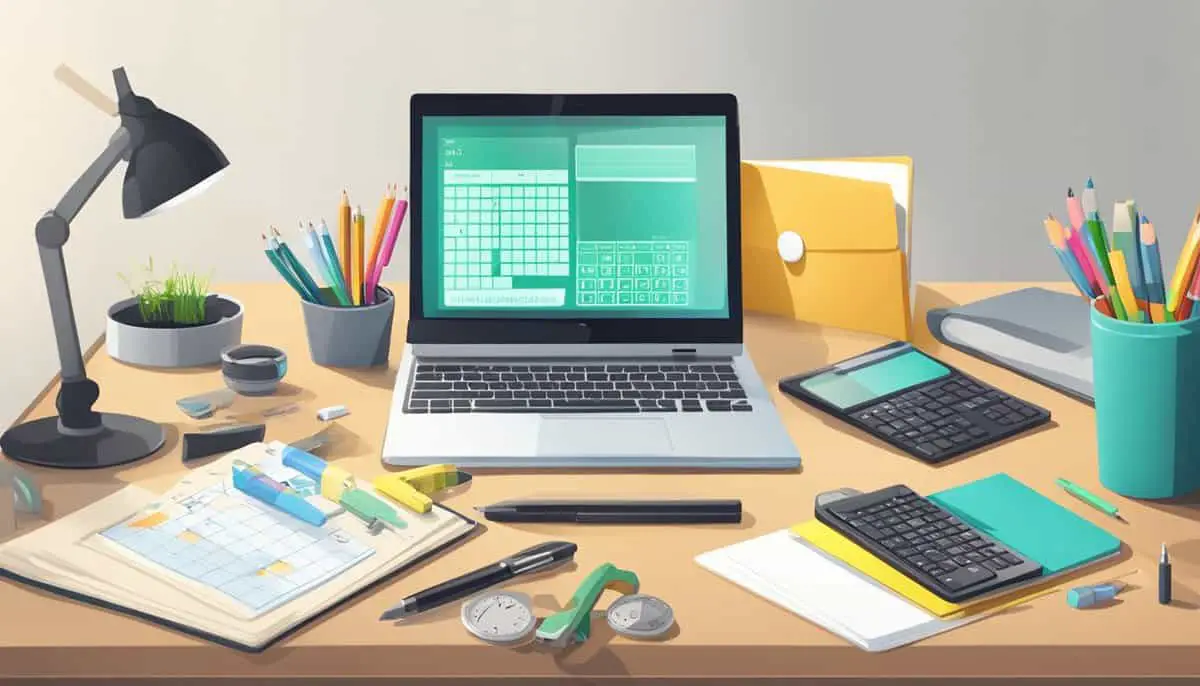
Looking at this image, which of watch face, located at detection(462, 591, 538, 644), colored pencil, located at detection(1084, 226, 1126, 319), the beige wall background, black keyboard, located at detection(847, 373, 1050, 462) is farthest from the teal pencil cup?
the beige wall background

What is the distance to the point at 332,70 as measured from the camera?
2828 mm

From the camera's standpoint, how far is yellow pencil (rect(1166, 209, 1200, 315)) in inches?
46.1

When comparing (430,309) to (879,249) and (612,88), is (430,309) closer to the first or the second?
(879,249)

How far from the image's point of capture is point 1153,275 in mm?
1208

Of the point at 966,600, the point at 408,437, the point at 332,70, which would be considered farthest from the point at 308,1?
the point at 966,600

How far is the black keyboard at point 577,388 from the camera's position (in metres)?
1.39

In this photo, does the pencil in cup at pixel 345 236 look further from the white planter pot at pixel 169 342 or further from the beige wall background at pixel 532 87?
the beige wall background at pixel 532 87

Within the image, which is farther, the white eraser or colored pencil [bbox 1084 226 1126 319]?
the white eraser

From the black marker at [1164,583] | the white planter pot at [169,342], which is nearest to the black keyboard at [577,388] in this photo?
the white planter pot at [169,342]

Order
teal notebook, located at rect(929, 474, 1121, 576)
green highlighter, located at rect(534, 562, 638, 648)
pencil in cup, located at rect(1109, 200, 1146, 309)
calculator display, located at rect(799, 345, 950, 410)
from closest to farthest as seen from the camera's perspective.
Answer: green highlighter, located at rect(534, 562, 638, 648), teal notebook, located at rect(929, 474, 1121, 576), pencil in cup, located at rect(1109, 200, 1146, 309), calculator display, located at rect(799, 345, 950, 410)

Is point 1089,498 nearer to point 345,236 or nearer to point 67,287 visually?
point 345,236

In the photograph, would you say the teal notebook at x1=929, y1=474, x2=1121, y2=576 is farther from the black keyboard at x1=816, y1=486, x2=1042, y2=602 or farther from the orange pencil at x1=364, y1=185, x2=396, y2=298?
the orange pencil at x1=364, y1=185, x2=396, y2=298

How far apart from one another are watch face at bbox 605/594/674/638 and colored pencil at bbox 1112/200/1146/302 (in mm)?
504

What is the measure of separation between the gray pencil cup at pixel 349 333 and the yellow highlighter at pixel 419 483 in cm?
30
